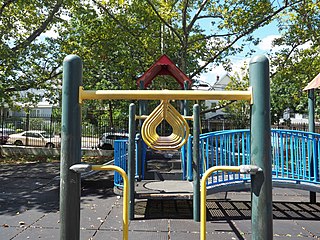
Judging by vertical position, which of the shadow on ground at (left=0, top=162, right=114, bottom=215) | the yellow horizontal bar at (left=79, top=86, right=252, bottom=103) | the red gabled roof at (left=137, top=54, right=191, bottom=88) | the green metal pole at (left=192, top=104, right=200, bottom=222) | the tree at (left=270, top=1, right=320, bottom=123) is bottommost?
the shadow on ground at (left=0, top=162, right=114, bottom=215)

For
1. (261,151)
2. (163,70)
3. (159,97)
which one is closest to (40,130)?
(163,70)

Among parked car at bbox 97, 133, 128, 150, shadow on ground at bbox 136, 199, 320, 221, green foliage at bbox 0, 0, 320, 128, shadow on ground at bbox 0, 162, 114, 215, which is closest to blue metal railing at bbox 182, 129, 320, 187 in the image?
shadow on ground at bbox 136, 199, 320, 221

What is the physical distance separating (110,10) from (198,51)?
175 inches

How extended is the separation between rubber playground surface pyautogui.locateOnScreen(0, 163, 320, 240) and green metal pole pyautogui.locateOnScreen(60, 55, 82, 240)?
2158 millimetres

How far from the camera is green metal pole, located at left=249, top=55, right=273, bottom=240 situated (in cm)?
158

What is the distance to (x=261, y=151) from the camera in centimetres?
159

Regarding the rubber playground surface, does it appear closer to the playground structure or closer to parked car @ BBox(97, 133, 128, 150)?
the playground structure

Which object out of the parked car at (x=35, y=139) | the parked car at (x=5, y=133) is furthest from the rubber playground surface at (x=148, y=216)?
the parked car at (x=5, y=133)

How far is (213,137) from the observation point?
5000mm

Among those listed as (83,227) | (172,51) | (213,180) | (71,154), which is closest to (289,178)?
(213,180)

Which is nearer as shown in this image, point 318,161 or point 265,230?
point 265,230

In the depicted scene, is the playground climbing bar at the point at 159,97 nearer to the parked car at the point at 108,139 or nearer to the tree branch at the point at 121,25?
the tree branch at the point at 121,25

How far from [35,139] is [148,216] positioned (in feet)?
47.1

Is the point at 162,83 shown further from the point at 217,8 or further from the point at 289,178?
the point at 289,178
